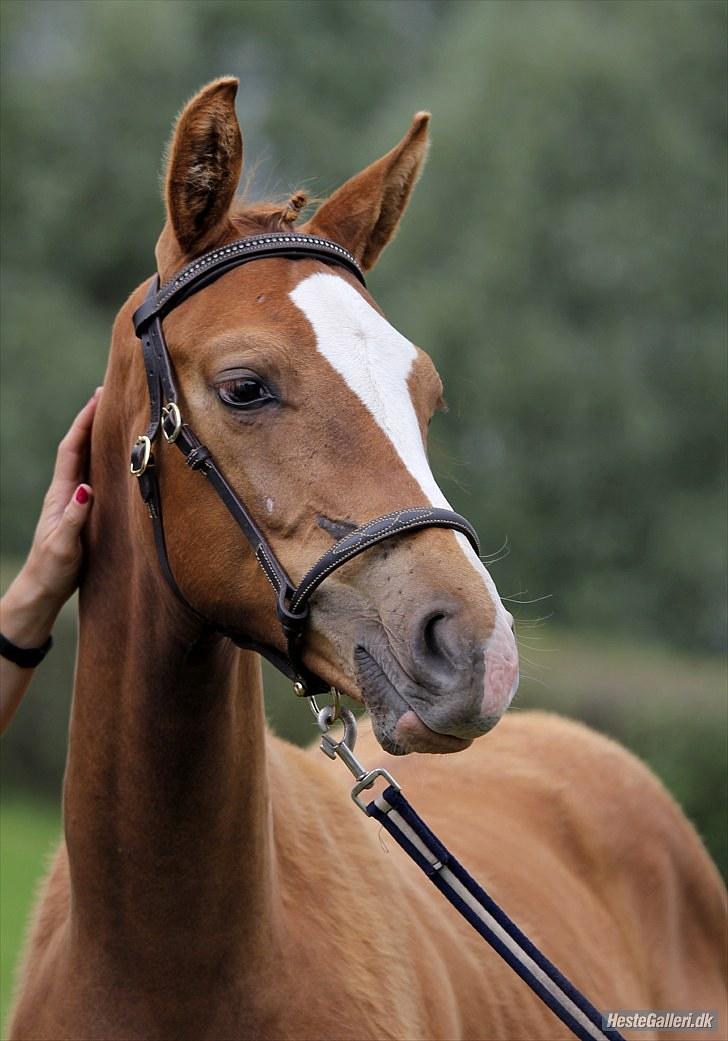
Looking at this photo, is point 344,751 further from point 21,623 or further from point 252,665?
point 21,623

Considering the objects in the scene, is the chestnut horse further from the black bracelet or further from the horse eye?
the black bracelet

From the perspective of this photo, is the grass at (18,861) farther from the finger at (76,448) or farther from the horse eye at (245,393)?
the horse eye at (245,393)

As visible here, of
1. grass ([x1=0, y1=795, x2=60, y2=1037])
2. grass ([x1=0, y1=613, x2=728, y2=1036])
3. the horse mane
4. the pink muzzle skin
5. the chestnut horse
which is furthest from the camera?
grass ([x1=0, y1=613, x2=728, y2=1036])

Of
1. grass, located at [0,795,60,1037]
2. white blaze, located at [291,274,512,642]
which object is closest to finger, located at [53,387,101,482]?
white blaze, located at [291,274,512,642]

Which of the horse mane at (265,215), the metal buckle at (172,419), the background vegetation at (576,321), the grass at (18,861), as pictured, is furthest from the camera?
the background vegetation at (576,321)

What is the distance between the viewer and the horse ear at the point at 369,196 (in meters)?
3.28

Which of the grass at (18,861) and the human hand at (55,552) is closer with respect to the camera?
the human hand at (55,552)

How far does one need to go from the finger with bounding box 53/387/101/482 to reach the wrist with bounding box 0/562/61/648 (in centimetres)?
24

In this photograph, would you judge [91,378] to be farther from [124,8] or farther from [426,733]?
[426,733]

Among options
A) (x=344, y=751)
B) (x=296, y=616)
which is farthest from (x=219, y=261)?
(x=344, y=751)

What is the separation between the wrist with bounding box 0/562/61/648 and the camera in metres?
3.25

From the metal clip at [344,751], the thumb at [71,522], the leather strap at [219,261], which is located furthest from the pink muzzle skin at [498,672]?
the thumb at [71,522]

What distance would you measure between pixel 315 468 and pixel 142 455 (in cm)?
43

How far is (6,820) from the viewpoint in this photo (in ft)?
46.9
